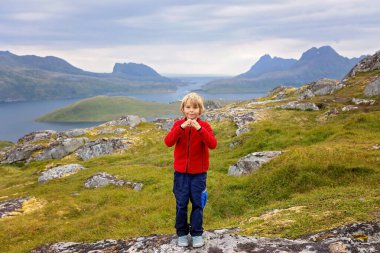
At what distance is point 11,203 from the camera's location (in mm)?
28578

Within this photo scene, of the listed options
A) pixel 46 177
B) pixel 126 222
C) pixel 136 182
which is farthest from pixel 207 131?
pixel 46 177

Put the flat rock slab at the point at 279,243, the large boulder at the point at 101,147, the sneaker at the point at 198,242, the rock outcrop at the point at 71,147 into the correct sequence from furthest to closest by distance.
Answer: the rock outcrop at the point at 71,147, the large boulder at the point at 101,147, the sneaker at the point at 198,242, the flat rock slab at the point at 279,243

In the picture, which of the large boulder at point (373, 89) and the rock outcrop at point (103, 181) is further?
the large boulder at point (373, 89)

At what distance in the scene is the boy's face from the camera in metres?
11.1

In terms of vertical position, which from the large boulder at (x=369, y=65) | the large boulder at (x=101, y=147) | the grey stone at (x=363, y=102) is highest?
the large boulder at (x=369, y=65)

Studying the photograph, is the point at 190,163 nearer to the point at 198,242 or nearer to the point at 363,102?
the point at 198,242

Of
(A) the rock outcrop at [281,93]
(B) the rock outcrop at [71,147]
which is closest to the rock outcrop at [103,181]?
(B) the rock outcrop at [71,147]

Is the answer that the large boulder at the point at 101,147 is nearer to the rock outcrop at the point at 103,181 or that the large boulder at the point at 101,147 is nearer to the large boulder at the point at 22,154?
the large boulder at the point at 22,154

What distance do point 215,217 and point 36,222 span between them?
12927mm

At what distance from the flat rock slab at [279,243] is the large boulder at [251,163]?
16.6m

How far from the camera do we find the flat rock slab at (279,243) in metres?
10.1

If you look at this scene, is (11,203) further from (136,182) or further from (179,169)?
(179,169)

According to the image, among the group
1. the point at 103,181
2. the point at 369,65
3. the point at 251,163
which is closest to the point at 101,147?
the point at 103,181

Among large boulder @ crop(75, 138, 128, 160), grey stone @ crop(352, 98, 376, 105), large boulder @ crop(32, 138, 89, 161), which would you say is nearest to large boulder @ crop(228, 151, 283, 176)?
grey stone @ crop(352, 98, 376, 105)
